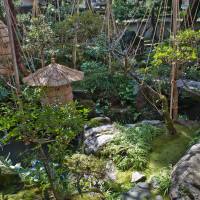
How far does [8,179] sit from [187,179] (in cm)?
149

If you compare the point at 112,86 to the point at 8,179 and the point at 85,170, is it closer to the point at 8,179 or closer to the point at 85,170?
the point at 85,170

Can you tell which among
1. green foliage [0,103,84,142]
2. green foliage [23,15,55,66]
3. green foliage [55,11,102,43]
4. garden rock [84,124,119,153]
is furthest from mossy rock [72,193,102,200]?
green foliage [55,11,102,43]

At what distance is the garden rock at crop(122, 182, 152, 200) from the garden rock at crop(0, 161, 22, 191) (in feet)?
3.00

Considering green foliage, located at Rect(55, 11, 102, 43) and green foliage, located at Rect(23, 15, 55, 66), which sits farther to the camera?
green foliage, located at Rect(55, 11, 102, 43)

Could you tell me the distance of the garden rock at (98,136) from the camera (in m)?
4.04

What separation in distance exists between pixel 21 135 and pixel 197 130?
2.54 m

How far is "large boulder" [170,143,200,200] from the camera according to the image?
9.08 feet

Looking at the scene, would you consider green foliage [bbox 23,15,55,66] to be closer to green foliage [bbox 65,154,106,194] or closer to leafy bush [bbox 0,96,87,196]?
green foliage [bbox 65,154,106,194]

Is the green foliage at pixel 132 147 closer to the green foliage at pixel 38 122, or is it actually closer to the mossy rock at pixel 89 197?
the mossy rock at pixel 89 197

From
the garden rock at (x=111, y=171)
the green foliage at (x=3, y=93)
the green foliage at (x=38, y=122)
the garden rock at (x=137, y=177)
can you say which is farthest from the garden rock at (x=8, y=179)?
the green foliage at (x=3, y=93)

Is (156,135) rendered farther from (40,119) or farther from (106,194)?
(40,119)

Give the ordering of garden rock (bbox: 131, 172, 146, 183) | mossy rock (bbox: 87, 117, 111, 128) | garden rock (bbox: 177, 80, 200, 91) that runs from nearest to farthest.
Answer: garden rock (bbox: 131, 172, 146, 183) → mossy rock (bbox: 87, 117, 111, 128) → garden rock (bbox: 177, 80, 200, 91)

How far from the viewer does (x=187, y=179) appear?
283 cm

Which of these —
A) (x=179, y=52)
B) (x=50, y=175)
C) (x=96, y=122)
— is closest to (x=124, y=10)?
(x=96, y=122)
